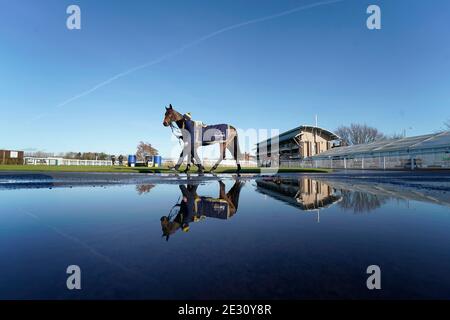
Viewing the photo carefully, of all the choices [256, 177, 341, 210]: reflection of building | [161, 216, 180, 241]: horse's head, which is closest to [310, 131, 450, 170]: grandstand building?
[256, 177, 341, 210]: reflection of building

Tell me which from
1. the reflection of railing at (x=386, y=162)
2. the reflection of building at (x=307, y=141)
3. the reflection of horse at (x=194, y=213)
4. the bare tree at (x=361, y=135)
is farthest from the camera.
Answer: the bare tree at (x=361, y=135)

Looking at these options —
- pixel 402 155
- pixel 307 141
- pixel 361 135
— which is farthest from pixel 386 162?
Result: pixel 361 135

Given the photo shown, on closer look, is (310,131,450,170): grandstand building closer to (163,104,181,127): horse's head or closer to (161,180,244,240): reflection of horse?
(163,104,181,127): horse's head

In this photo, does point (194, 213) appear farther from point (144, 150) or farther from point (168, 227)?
point (144, 150)

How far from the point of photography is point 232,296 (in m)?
1.04

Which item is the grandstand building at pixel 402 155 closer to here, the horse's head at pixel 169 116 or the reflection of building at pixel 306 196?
the reflection of building at pixel 306 196

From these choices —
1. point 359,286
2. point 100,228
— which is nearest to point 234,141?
point 100,228

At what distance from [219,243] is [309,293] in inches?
33.6

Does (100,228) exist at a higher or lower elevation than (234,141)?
lower

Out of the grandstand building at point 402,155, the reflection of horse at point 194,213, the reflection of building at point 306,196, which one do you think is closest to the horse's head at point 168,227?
the reflection of horse at point 194,213

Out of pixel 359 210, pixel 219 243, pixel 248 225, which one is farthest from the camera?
pixel 359 210

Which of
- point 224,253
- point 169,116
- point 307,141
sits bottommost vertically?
point 224,253

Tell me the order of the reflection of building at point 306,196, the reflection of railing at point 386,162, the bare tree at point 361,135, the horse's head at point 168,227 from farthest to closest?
the bare tree at point 361,135 → the reflection of railing at point 386,162 → the reflection of building at point 306,196 → the horse's head at point 168,227
